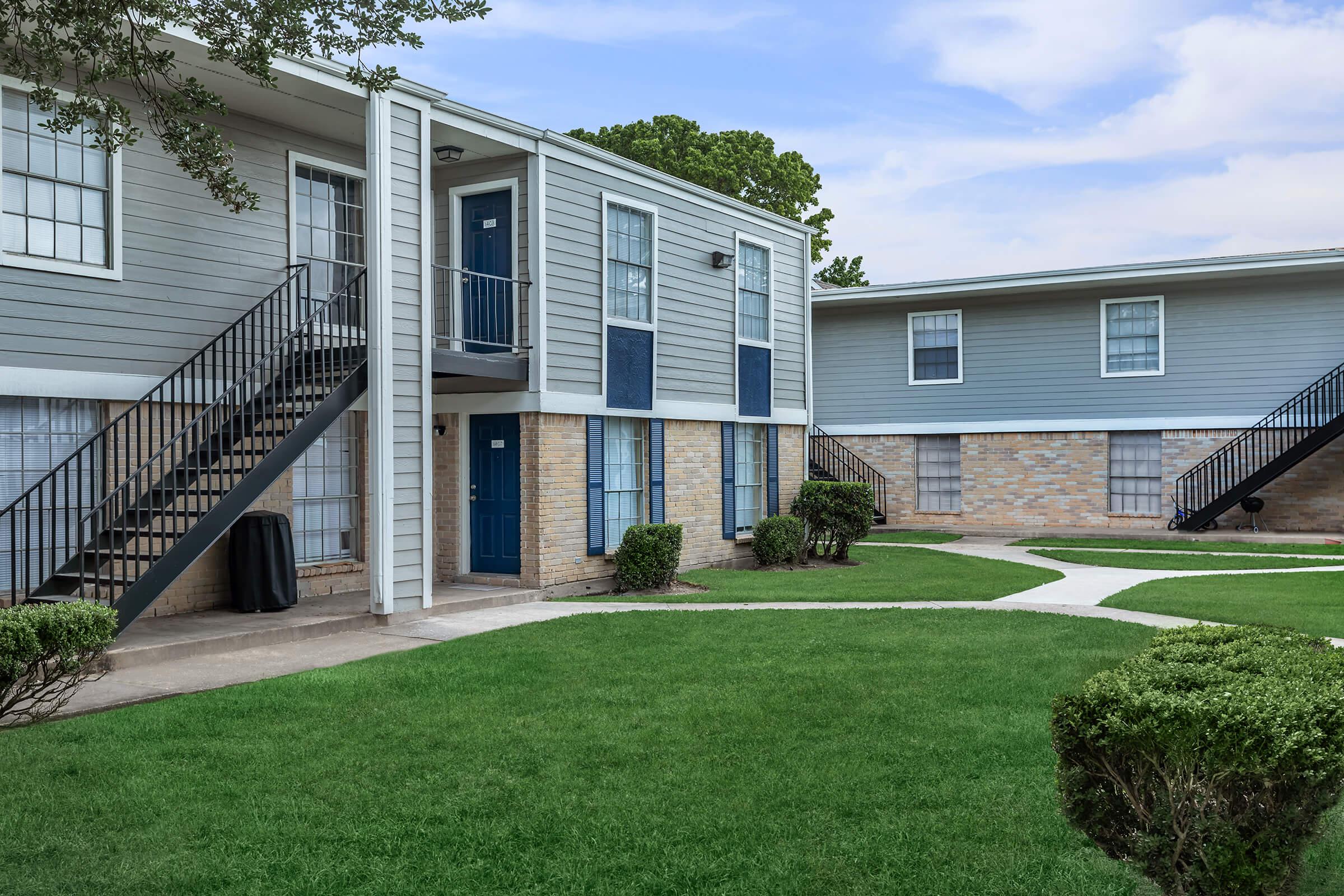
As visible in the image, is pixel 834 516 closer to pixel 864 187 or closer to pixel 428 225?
pixel 428 225

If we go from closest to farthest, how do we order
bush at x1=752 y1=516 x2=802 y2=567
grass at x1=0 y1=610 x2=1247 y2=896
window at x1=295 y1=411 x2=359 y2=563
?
grass at x1=0 y1=610 x2=1247 y2=896, window at x1=295 y1=411 x2=359 y2=563, bush at x1=752 y1=516 x2=802 y2=567

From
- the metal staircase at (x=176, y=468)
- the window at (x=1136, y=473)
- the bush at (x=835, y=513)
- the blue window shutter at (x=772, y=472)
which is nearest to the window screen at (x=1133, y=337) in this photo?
the window at (x=1136, y=473)

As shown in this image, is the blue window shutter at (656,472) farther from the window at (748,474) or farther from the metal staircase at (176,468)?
the metal staircase at (176,468)

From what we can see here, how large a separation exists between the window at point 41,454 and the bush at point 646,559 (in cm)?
608

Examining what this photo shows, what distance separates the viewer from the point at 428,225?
12.1 m

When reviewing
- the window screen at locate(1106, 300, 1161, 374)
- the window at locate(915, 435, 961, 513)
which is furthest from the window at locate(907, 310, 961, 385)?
the window screen at locate(1106, 300, 1161, 374)

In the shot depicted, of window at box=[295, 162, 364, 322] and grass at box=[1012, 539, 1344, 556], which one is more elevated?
window at box=[295, 162, 364, 322]

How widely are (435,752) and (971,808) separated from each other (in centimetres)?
290

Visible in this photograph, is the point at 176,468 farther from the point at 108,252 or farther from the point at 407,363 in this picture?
the point at 407,363

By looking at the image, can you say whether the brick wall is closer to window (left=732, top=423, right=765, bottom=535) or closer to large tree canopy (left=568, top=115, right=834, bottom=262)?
window (left=732, top=423, right=765, bottom=535)

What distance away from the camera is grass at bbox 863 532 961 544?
21.6 meters

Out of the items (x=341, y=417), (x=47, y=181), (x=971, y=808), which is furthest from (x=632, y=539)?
(x=971, y=808)

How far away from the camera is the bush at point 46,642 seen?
504 cm

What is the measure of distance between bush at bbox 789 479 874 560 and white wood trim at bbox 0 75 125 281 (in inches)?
418
